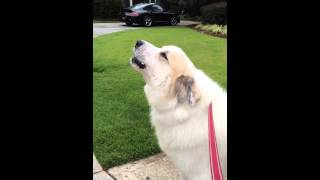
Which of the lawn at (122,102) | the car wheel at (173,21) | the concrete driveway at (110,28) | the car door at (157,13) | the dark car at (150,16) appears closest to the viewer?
the lawn at (122,102)

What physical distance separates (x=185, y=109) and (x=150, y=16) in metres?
18.3

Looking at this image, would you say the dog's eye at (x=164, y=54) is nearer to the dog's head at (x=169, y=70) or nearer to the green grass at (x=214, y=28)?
the dog's head at (x=169, y=70)

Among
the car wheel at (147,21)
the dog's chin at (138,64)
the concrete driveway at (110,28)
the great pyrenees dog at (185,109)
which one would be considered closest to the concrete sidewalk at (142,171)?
the great pyrenees dog at (185,109)

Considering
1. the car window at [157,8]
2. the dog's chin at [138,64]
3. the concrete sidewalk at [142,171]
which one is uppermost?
the car window at [157,8]

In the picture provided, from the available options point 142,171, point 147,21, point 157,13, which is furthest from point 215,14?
point 142,171

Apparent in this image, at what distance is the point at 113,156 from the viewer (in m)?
4.73

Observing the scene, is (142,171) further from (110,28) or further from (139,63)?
(110,28)

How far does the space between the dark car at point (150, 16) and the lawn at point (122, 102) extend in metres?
7.75

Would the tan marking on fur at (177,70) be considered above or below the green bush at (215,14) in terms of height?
below

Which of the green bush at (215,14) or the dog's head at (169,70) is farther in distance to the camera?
the green bush at (215,14)

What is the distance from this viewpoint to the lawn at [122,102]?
16.3 feet

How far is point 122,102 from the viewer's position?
7.08 metres
